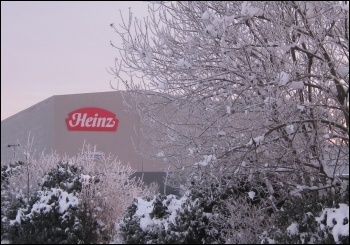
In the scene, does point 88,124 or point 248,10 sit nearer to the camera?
point 248,10

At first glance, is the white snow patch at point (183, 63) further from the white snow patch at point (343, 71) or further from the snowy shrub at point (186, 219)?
the white snow patch at point (343, 71)

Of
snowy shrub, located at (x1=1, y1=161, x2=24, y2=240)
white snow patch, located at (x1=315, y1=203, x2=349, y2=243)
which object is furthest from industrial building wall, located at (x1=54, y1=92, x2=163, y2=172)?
white snow patch, located at (x1=315, y1=203, x2=349, y2=243)

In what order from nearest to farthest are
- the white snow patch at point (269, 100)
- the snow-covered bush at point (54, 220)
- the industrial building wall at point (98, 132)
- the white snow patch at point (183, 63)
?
the white snow patch at point (269, 100) < the white snow patch at point (183, 63) < the snow-covered bush at point (54, 220) < the industrial building wall at point (98, 132)

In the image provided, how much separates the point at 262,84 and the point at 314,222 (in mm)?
2042

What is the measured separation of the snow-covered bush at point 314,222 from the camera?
6.35 meters

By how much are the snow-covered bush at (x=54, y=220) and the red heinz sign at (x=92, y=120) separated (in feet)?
74.4

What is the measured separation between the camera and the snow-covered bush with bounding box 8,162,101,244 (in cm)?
909

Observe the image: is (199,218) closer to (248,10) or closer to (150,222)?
(150,222)

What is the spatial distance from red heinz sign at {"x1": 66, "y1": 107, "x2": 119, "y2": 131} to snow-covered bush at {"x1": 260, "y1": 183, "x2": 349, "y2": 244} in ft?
83.8

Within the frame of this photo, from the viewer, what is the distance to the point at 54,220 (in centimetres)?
918

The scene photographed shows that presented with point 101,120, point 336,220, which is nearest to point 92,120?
point 101,120

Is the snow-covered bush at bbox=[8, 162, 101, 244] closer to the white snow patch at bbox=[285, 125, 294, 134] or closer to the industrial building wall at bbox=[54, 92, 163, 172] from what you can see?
the white snow patch at bbox=[285, 125, 294, 134]

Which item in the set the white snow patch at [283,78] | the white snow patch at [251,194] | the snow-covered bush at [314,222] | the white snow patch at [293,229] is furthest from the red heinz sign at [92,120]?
the white snow patch at [293,229]

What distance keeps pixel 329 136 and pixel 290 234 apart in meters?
1.77
